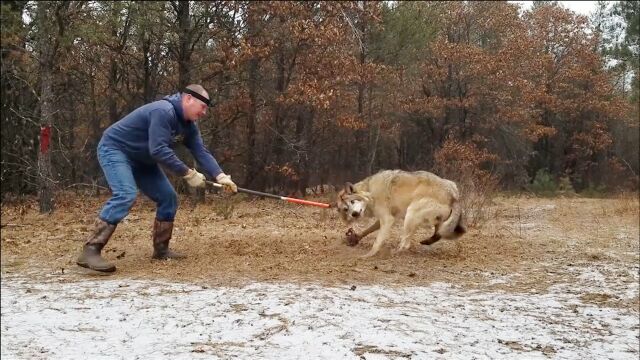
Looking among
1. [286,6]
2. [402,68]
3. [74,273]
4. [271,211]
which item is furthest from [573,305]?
[402,68]

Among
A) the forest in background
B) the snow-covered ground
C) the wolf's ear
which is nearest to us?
the snow-covered ground

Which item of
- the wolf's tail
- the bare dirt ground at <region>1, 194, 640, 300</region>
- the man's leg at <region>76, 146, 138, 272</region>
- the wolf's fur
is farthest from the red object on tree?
the wolf's tail

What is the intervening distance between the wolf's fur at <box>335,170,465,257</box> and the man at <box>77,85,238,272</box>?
6.65 feet

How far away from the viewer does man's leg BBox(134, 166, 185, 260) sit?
6.85 m

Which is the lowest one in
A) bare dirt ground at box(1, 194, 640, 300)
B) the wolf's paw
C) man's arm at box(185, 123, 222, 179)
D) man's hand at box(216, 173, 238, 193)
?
bare dirt ground at box(1, 194, 640, 300)

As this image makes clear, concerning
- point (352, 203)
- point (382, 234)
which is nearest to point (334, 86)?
point (352, 203)

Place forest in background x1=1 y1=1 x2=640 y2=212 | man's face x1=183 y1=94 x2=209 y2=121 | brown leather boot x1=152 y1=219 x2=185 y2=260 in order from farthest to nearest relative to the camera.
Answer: forest in background x1=1 y1=1 x2=640 y2=212
brown leather boot x1=152 y1=219 x2=185 y2=260
man's face x1=183 y1=94 x2=209 y2=121

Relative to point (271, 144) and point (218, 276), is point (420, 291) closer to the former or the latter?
point (218, 276)

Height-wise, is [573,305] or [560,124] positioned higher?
[560,124]

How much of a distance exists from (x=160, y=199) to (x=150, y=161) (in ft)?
1.65

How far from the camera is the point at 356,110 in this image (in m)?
21.7

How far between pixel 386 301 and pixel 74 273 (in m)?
3.27

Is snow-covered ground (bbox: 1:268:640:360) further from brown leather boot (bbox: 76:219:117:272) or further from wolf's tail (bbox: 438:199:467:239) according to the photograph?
wolf's tail (bbox: 438:199:467:239)

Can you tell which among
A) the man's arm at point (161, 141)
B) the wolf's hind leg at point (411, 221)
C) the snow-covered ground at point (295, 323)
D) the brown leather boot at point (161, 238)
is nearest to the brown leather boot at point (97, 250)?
the snow-covered ground at point (295, 323)
